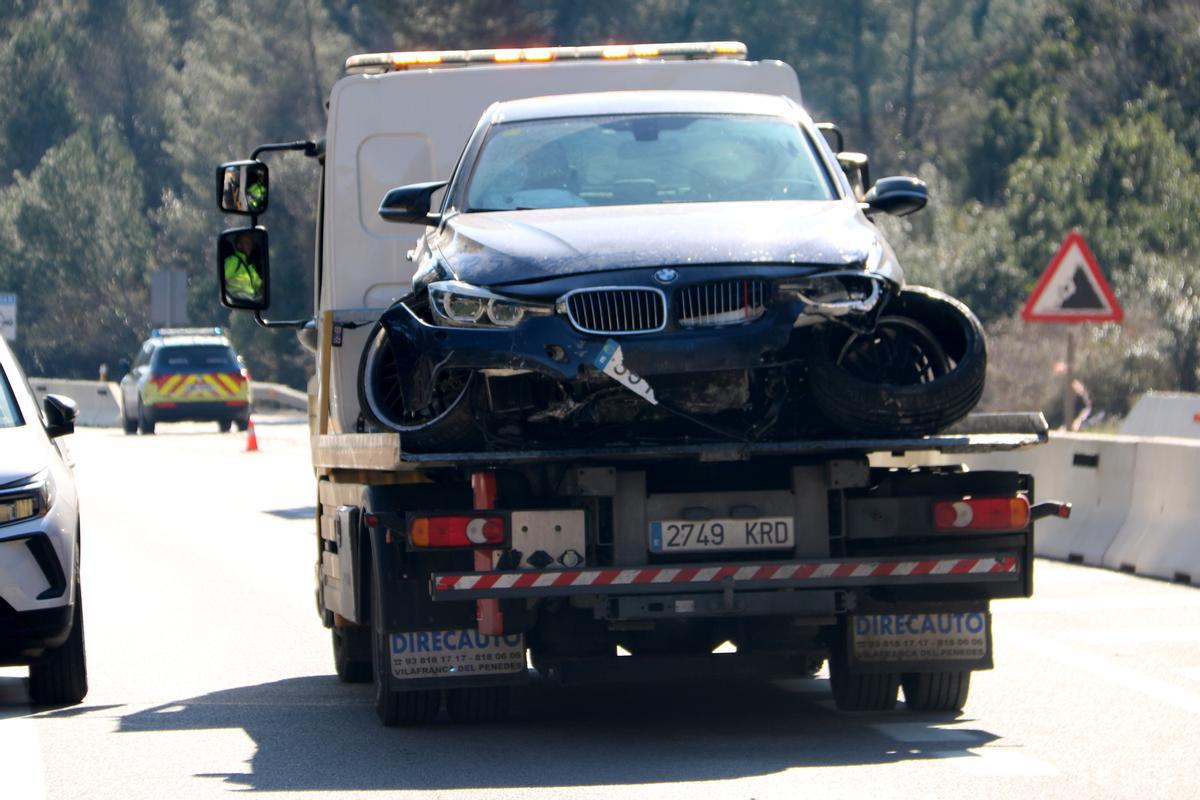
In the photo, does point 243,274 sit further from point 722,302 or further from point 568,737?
point 722,302

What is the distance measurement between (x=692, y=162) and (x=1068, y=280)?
397 inches

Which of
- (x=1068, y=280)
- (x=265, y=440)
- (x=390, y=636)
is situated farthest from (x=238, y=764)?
(x=265, y=440)

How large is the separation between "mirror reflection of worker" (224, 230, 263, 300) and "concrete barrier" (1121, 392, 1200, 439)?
14.1 metres

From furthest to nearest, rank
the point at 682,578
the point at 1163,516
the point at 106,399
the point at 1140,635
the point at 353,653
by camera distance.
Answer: the point at 106,399 < the point at 1163,516 < the point at 1140,635 < the point at 353,653 < the point at 682,578

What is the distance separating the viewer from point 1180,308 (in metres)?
33.1

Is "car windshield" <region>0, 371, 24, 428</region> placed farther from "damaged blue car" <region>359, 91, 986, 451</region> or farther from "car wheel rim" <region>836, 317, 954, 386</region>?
"car wheel rim" <region>836, 317, 954, 386</region>

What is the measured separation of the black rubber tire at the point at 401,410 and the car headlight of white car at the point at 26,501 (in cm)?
202

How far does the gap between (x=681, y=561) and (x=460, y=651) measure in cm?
92

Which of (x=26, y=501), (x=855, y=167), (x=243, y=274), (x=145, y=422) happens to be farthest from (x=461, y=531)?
(x=145, y=422)

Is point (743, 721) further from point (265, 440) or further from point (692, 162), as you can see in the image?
point (265, 440)

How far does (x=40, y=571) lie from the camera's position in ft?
32.8

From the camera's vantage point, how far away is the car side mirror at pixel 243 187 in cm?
1098

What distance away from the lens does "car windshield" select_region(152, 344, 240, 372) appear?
41.9 meters

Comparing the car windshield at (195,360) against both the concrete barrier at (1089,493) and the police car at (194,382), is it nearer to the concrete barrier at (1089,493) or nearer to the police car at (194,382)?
the police car at (194,382)
